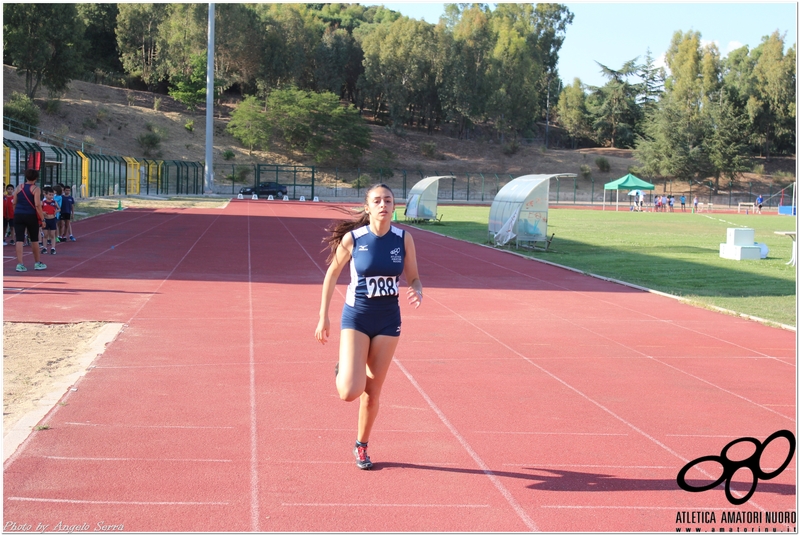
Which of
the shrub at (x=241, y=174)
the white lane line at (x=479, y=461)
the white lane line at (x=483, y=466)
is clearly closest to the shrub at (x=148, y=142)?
the shrub at (x=241, y=174)

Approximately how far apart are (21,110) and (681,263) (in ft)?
193

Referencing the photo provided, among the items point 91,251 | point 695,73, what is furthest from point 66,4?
point 695,73

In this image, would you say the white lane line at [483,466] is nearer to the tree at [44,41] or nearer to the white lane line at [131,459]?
the white lane line at [131,459]

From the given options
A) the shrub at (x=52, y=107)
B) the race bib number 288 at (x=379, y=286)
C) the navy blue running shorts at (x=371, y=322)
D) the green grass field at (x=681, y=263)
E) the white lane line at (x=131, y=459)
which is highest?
the shrub at (x=52, y=107)

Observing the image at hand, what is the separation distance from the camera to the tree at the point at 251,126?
80.9 metres

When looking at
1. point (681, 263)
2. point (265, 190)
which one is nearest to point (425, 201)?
point (681, 263)

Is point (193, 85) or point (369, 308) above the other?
point (193, 85)

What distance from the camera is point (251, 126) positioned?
81.5 metres

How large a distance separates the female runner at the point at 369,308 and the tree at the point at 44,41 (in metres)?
72.6

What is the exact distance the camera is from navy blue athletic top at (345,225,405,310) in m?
5.48

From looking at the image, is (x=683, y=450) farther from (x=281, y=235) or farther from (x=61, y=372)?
(x=281, y=235)

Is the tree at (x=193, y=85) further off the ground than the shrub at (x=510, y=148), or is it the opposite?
the tree at (x=193, y=85)

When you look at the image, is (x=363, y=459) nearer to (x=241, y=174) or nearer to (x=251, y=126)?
(x=241, y=174)

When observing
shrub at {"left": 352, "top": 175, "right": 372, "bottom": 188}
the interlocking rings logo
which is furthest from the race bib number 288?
shrub at {"left": 352, "top": 175, "right": 372, "bottom": 188}
